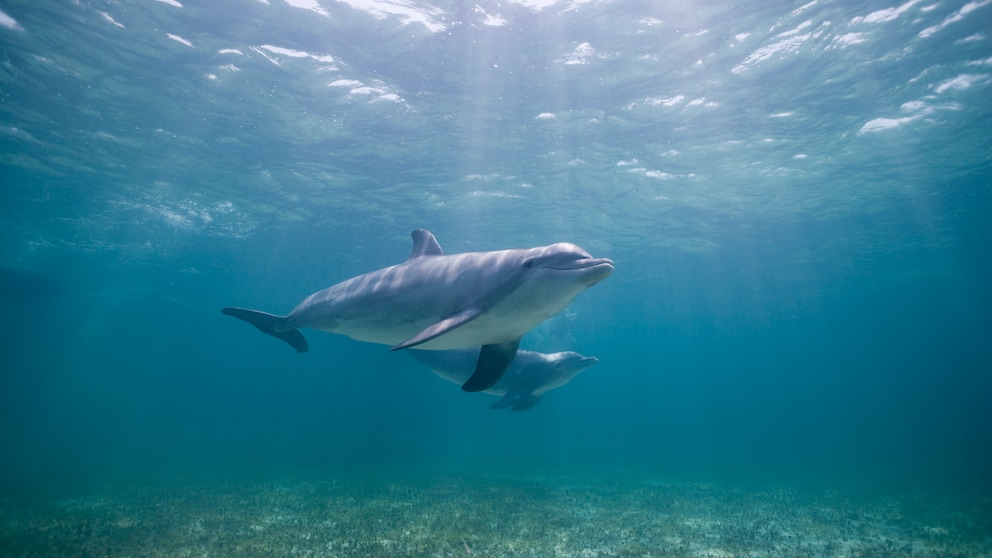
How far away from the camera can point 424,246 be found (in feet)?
24.5

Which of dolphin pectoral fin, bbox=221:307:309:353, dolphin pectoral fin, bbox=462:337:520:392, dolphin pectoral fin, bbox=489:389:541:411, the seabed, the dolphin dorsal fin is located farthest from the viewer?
dolphin pectoral fin, bbox=489:389:541:411

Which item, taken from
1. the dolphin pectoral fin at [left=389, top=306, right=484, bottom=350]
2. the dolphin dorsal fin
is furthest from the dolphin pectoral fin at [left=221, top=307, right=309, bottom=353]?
the dolphin pectoral fin at [left=389, top=306, right=484, bottom=350]

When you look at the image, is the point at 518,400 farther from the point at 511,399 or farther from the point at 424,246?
the point at 424,246

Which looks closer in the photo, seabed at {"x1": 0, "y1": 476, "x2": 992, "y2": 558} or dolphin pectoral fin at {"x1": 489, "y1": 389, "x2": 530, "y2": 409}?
seabed at {"x1": 0, "y1": 476, "x2": 992, "y2": 558}

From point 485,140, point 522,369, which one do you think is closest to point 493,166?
point 485,140

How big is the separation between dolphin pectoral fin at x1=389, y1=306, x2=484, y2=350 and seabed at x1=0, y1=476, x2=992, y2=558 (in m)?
5.96

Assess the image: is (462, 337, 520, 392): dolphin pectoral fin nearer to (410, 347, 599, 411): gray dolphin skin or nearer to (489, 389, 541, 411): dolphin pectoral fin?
(489, 389, 541, 411): dolphin pectoral fin

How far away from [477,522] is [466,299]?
8.36 metres

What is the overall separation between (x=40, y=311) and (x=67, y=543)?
196 ft

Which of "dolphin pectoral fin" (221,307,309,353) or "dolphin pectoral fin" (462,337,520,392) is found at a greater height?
"dolphin pectoral fin" (221,307,309,353)

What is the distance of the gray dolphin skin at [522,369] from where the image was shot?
1252 cm

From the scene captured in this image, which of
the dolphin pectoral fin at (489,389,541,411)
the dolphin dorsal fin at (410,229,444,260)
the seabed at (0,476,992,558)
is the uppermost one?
the dolphin dorsal fin at (410,229,444,260)

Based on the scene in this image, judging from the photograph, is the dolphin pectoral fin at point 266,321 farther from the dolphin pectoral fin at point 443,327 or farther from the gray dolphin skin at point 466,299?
the dolphin pectoral fin at point 443,327

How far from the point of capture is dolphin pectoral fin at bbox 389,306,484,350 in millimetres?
4164
